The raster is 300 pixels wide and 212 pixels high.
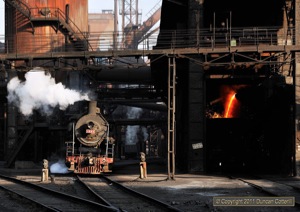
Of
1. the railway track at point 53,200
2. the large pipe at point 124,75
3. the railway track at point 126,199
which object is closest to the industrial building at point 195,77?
the large pipe at point 124,75

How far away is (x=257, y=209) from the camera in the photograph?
12.6 metres

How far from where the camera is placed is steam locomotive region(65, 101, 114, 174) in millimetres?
23984

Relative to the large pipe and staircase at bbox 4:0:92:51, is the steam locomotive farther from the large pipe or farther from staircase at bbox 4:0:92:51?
the large pipe

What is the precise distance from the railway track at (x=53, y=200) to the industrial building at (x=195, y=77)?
21.3 feet

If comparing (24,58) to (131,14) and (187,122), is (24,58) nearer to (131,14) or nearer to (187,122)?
(187,122)

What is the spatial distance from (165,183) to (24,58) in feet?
30.0

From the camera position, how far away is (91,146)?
24.8 meters

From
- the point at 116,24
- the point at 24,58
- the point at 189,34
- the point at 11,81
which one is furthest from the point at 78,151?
the point at 116,24

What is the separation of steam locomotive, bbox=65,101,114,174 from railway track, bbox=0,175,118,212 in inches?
171

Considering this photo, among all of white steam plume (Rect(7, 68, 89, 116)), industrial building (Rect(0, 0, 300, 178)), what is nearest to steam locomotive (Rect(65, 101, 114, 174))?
industrial building (Rect(0, 0, 300, 178))

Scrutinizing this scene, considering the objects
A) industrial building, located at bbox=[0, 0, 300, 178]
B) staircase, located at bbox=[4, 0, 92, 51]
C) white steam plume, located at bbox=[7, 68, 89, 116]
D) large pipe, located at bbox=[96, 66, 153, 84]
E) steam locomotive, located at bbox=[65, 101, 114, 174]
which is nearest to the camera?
industrial building, located at bbox=[0, 0, 300, 178]

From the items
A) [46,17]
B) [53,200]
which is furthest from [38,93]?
[53,200]

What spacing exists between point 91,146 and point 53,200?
1020cm

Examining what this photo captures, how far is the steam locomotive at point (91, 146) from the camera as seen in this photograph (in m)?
24.0
